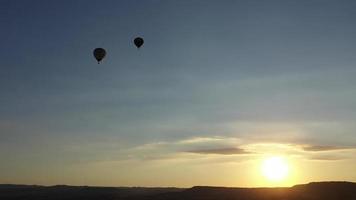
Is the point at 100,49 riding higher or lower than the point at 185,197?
higher

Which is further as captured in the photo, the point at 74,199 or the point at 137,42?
the point at 74,199

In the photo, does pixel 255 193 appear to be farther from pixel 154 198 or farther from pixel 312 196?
pixel 154 198

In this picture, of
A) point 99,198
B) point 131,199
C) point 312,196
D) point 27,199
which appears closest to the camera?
point 312,196

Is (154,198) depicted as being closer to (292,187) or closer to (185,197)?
(185,197)

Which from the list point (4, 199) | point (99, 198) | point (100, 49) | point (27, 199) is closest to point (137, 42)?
point (100, 49)

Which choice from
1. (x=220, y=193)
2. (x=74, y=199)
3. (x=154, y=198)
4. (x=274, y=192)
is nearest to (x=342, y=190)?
(x=274, y=192)

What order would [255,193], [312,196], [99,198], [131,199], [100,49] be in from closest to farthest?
[100,49], [312,196], [255,193], [131,199], [99,198]
